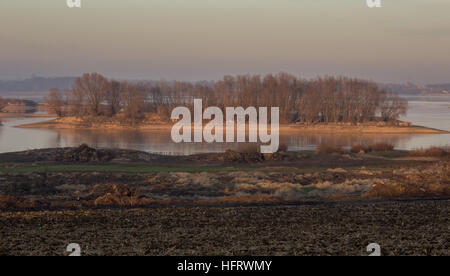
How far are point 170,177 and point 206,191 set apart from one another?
3.69m

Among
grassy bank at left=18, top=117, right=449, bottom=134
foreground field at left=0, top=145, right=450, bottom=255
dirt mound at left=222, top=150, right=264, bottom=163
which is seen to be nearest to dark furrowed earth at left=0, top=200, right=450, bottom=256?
foreground field at left=0, top=145, right=450, bottom=255

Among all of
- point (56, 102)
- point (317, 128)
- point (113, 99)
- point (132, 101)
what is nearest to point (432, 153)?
point (317, 128)

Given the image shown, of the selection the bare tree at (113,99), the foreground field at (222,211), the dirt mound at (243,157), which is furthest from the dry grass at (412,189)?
the bare tree at (113,99)

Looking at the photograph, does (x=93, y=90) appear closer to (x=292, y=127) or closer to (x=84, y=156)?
(x=292, y=127)

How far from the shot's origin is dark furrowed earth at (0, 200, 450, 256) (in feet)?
28.6

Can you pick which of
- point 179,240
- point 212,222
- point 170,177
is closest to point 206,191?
point 170,177

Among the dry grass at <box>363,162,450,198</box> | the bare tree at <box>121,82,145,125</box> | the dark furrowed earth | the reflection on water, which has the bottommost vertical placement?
the reflection on water

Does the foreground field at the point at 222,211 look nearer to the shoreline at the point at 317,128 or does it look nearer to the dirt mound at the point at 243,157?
the dirt mound at the point at 243,157

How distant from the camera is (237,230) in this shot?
10539 millimetres

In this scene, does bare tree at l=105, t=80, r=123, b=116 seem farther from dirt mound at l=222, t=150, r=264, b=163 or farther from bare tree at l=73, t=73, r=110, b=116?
dirt mound at l=222, t=150, r=264, b=163

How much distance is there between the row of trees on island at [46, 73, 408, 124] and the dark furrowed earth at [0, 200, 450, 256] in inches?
2046

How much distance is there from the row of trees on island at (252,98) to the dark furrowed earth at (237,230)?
5196cm

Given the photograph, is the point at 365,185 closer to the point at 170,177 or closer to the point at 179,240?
the point at 170,177
